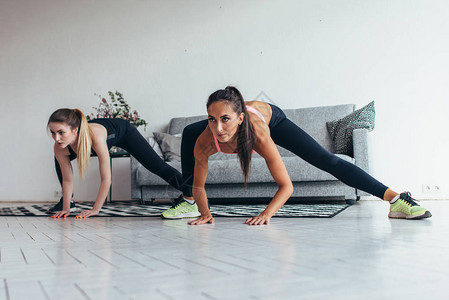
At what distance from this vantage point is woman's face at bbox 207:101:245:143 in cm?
199

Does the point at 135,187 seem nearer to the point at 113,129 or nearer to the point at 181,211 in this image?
the point at 113,129

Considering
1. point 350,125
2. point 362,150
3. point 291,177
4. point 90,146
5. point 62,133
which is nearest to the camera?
point 62,133

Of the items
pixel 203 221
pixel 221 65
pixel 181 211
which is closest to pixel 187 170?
pixel 181 211

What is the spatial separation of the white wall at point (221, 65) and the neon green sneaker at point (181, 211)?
96.4 inches

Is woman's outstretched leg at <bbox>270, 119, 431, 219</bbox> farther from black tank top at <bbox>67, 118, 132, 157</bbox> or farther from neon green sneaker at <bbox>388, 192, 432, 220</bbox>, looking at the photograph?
black tank top at <bbox>67, 118, 132, 157</bbox>

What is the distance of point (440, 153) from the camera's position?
427 cm

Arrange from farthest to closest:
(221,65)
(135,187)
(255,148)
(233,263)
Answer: (221,65)
(135,187)
(255,148)
(233,263)

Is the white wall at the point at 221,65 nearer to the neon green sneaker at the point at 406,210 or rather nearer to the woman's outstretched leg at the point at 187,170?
the neon green sneaker at the point at 406,210

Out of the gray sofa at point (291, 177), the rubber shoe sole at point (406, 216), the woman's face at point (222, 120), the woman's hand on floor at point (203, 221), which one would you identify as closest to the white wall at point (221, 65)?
the gray sofa at point (291, 177)

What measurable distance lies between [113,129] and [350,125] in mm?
2191

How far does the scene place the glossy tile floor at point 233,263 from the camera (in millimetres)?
896

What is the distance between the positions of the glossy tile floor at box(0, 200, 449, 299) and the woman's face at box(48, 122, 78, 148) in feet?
2.56

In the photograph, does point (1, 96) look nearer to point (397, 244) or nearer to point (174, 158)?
point (174, 158)

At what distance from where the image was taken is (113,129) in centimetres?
309
